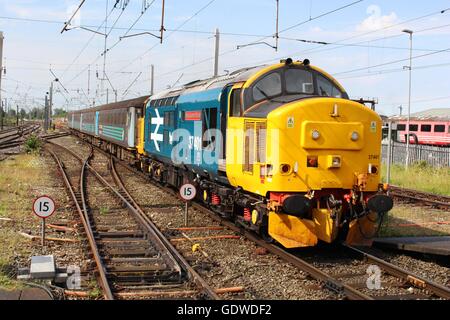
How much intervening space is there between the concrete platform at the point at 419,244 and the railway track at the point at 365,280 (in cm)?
72

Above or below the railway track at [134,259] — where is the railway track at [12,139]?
above

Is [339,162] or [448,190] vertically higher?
[339,162]

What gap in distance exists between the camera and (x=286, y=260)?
367 inches

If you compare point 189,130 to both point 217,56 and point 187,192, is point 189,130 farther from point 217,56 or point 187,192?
point 217,56

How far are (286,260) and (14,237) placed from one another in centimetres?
526

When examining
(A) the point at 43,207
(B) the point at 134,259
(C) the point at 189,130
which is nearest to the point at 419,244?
(B) the point at 134,259

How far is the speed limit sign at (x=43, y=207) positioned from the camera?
10.4m

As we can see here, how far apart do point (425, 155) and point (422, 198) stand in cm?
1351

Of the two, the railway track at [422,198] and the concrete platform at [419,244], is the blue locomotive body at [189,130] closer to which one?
the concrete platform at [419,244]

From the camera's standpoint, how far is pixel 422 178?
23562 millimetres

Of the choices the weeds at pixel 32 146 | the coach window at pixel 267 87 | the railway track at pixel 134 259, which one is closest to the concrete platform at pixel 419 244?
the coach window at pixel 267 87

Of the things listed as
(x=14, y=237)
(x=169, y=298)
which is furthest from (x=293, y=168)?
(x=14, y=237)

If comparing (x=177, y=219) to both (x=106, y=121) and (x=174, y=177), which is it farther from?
(x=106, y=121)

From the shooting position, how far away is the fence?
29.3 metres
